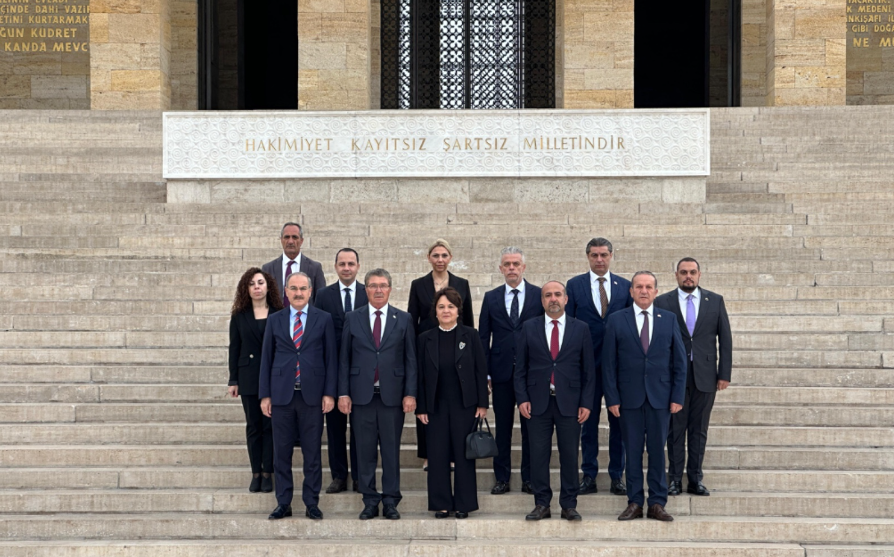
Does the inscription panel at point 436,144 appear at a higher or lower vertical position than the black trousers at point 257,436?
higher

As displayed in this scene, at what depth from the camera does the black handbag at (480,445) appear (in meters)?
6.96

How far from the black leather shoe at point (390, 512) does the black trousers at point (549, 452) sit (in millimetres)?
899

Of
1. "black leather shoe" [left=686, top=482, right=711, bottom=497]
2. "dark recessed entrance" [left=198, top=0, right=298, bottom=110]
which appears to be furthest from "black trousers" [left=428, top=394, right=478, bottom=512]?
"dark recessed entrance" [left=198, top=0, right=298, bottom=110]

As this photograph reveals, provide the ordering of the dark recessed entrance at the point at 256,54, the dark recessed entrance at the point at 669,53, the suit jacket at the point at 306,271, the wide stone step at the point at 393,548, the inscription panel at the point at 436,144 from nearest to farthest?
the wide stone step at the point at 393,548 < the suit jacket at the point at 306,271 < the inscription panel at the point at 436,144 < the dark recessed entrance at the point at 256,54 < the dark recessed entrance at the point at 669,53

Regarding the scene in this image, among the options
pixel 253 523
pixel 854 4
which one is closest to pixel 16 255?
pixel 253 523

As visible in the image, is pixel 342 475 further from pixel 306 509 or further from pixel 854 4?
pixel 854 4

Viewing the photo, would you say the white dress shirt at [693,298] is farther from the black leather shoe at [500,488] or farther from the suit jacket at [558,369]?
the black leather shoe at [500,488]

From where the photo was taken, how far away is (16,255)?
1115 cm

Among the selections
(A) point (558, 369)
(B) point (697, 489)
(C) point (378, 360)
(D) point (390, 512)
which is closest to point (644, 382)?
(A) point (558, 369)

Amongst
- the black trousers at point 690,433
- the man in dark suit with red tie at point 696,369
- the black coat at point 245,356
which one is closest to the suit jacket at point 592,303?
the man in dark suit with red tie at point 696,369

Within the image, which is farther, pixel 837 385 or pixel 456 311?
pixel 837 385

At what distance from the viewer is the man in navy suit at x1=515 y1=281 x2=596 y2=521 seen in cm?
707

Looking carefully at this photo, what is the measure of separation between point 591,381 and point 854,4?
1663 cm

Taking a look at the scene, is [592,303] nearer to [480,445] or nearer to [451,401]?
[451,401]
